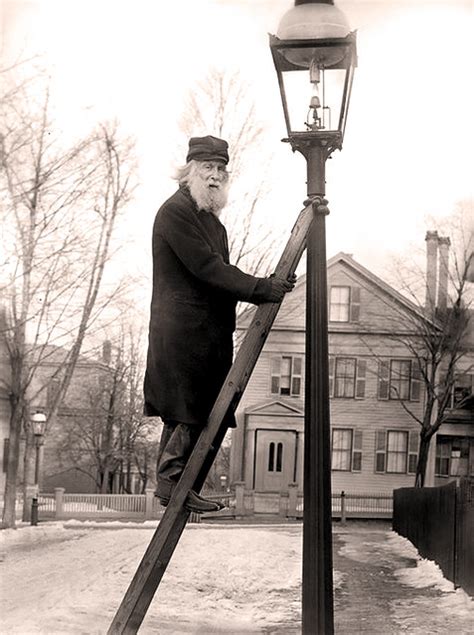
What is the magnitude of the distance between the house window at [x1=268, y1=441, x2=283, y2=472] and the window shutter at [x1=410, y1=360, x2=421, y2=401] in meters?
2.39

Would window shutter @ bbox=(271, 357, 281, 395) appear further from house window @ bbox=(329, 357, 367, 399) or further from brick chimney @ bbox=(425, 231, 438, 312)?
brick chimney @ bbox=(425, 231, 438, 312)

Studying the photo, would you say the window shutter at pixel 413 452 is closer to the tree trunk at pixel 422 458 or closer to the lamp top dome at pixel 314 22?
the tree trunk at pixel 422 458

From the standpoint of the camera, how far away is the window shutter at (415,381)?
55.0 feet

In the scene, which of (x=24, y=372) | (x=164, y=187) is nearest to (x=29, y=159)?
(x=164, y=187)

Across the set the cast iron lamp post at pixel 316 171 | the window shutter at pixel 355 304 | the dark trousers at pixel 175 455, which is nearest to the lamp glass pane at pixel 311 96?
the cast iron lamp post at pixel 316 171

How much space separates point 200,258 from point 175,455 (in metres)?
0.79

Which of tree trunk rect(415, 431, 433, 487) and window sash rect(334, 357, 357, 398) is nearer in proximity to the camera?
tree trunk rect(415, 431, 433, 487)

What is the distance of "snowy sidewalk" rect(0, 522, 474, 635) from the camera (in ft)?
26.8

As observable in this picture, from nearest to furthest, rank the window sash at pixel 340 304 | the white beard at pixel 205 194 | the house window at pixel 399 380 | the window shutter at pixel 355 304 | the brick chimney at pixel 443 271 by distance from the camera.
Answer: the white beard at pixel 205 194, the brick chimney at pixel 443 271, the house window at pixel 399 380, the window shutter at pixel 355 304, the window sash at pixel 340 304

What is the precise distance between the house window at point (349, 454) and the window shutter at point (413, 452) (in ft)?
2.97

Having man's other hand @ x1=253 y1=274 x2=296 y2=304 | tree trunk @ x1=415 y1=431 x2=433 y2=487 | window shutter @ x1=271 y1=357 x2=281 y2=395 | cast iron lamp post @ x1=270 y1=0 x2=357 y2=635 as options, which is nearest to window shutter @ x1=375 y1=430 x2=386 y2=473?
tree trunk @ x1=415 y1=431 x2=433 y2=487

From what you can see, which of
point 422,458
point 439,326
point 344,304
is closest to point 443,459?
point 422,458

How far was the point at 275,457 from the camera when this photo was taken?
669 inches

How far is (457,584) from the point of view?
976 centimetres
